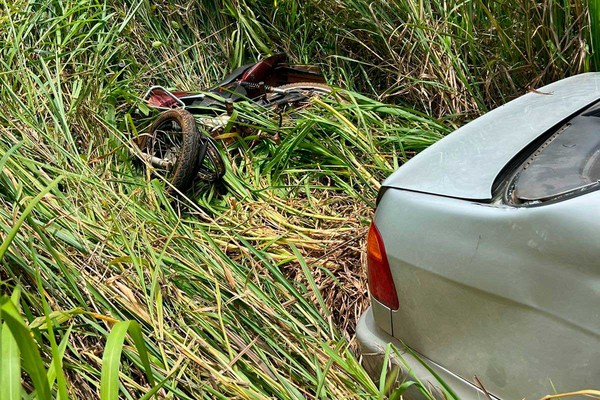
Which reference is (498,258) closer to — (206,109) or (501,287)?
(501,287)

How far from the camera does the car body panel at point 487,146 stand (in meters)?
1.59

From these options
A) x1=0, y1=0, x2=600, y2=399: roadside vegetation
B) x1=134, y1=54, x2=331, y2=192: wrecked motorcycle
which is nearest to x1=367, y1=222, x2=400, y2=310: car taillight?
x1=0, y1=0, x2=600, y2=399: roadside vegetation

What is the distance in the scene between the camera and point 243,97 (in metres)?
3.96

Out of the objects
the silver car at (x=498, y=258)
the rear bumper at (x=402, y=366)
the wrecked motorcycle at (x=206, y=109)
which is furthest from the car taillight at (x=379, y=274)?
the wrecked motorcycle at (x=206, y=109)

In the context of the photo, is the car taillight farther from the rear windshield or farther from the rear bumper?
the rear windshield

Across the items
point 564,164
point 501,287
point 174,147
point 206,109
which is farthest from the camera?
point 206,109

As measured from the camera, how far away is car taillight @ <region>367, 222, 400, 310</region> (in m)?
1.65

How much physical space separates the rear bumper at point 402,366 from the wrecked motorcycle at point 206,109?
1543mm

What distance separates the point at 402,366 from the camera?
1.64 metres

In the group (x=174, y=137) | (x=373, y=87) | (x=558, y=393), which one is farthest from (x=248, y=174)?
(x=558, y=393)

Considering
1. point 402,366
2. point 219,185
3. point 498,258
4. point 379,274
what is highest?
point 498,258

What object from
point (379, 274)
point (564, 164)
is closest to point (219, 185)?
point (379, 274)

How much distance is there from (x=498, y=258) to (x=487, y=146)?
436 mm

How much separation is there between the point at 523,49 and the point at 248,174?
1.65 meters
